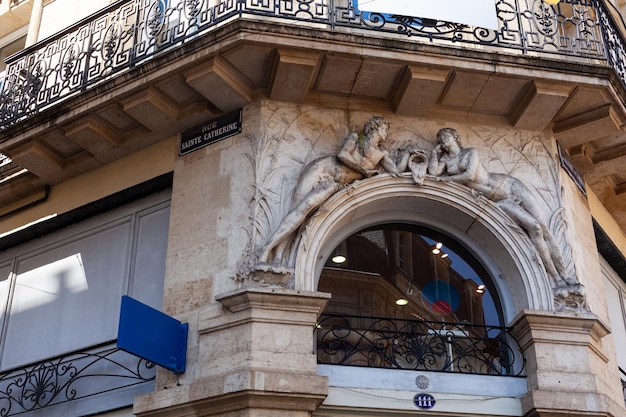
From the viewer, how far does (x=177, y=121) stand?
341 inches

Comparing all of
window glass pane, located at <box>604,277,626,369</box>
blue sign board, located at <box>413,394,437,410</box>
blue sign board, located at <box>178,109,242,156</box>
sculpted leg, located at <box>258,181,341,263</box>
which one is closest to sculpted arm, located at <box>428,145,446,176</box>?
sculpted leg, located at <box>258,181,341,263</box>

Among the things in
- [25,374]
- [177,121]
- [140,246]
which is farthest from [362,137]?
[25,374]

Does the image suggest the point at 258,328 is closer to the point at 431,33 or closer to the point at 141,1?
the point at 431,33

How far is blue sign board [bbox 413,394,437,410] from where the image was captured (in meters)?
7.41

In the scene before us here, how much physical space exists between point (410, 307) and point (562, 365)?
1.49 m

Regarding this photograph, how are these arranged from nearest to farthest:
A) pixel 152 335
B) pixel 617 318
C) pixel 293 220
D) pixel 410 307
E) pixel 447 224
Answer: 1. pixel 152 335
2. pixel 293 220
3. pixel 410 307
4. pixel 447 224
5. pixel 617 318

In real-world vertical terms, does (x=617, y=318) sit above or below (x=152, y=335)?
above

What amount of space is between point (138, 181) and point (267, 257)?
2.13 metres

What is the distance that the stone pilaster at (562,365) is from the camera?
7.29 metres

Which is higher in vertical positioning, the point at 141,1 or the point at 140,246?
the point at 141,1

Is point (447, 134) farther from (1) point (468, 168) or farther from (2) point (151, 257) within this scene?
(2) point (151, 257)

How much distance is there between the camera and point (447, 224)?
8.52 metres

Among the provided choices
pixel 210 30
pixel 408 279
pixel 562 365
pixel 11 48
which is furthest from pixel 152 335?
pixel 11 48

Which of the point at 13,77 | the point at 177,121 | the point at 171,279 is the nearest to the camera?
the point at 171,279
